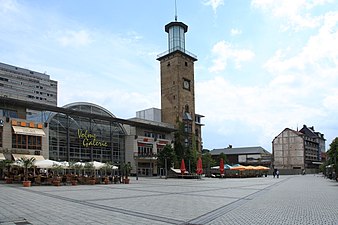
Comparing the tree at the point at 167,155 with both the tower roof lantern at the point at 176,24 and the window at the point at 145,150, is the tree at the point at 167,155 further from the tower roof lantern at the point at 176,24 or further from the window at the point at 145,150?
the tower roof lantern at the point at 176,24

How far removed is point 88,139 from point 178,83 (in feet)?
89.9

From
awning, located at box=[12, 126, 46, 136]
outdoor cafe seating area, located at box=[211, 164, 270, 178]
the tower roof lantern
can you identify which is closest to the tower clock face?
the tower roof lantern

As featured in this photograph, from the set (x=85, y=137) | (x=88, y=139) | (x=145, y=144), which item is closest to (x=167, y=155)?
(x=145, y=144)

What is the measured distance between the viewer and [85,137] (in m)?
55.4

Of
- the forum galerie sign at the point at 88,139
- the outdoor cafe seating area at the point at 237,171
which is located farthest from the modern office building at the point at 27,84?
the outdoor cafe seating area at the point at 237,171

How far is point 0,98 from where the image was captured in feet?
145

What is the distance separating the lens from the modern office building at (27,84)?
113 meters

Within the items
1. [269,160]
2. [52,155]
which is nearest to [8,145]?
[52,155]

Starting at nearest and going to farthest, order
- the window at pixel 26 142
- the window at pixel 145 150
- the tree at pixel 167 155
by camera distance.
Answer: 1. the window at pixel 26 142
2. the tree at pixel 167 155
3. the window at pixel 145 150

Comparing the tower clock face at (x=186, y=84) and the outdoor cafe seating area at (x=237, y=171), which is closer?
the outdoor cafe seating area at (x=237, y=171)

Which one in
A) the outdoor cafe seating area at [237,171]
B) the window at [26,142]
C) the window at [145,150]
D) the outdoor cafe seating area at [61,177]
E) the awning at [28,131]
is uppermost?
the awning at [28,131]

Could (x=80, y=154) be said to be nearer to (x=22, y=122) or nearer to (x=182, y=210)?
(x=22, y=122)

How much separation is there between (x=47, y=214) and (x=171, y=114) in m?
65.5

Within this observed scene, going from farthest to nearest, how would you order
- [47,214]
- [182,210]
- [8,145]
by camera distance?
[8,145]
[182,210]
[47,214]
